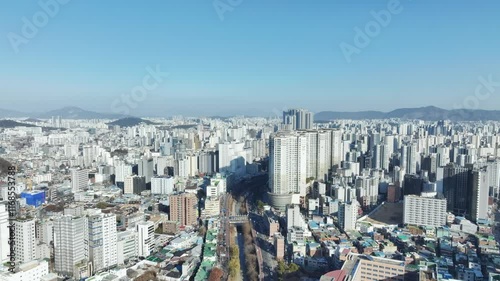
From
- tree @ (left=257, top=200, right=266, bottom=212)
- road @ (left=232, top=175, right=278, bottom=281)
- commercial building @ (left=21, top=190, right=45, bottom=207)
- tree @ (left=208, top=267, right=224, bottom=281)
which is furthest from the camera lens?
tree @ (left=257, top=200, right=266, bottom=212)

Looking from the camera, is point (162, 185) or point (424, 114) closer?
point (162, 185)

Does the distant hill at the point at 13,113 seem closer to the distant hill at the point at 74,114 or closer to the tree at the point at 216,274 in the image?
the distant hill at the point at 74,114

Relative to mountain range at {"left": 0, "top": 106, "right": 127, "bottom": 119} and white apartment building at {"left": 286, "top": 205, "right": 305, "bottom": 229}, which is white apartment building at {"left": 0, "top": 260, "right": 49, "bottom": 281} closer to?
white apartment building at {"left": 286, "top": 205, "right": 305, "bottom": 229}

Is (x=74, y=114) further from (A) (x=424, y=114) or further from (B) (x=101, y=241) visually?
(B) (x=101, y=241)

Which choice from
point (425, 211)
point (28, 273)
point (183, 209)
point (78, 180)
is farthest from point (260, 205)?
point (28, 273)

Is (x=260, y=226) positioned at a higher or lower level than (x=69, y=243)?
lower

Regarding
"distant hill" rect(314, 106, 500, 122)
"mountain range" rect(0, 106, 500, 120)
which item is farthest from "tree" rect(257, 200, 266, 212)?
"mountain range" rect(0, 106, 500, 120)

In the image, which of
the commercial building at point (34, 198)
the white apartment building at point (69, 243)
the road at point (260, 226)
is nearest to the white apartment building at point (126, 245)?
the white apartment building at point (69, 243)
